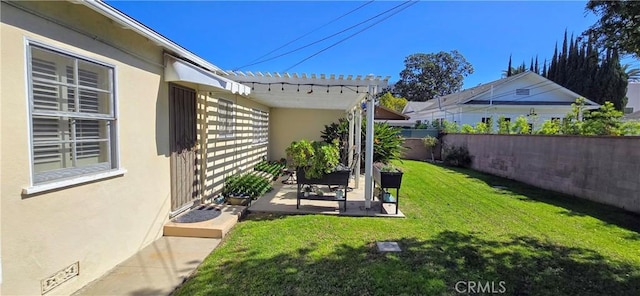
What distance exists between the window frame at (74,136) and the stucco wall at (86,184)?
0.04 meters

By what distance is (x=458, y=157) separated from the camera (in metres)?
14.7

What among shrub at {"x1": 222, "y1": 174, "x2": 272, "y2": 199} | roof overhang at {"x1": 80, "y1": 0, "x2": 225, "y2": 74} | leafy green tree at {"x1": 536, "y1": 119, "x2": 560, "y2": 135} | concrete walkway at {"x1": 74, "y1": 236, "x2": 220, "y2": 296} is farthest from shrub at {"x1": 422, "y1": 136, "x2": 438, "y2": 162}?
concrete walkway at {"x1": 74, "y1": 236, "x2": 220, "y2": 296}

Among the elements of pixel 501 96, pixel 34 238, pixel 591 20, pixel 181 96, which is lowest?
pixel 34 238

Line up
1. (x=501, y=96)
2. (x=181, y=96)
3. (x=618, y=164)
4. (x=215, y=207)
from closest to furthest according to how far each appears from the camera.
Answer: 1. (x=181, y=96)
2. (x=215, y=207)
3. (x=618, y=164)
4. (x=501, y=96)

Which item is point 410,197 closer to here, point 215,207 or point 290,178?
point 290,178

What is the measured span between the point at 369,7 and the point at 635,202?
27.6ft

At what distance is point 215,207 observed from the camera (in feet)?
19.3

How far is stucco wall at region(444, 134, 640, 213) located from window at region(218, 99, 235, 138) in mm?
9161

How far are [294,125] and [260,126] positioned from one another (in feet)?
6.94

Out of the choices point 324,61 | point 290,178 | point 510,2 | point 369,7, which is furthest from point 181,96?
point 324,61

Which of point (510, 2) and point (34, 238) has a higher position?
point (510, 2)

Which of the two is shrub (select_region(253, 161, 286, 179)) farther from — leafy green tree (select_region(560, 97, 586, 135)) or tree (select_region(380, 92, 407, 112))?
tree (select_region(380, 92, 407, 112))

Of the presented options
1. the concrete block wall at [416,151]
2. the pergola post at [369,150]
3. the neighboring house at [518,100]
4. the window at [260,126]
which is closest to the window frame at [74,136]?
the pergola post at [369,150]

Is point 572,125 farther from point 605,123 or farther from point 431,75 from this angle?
point 431,75
